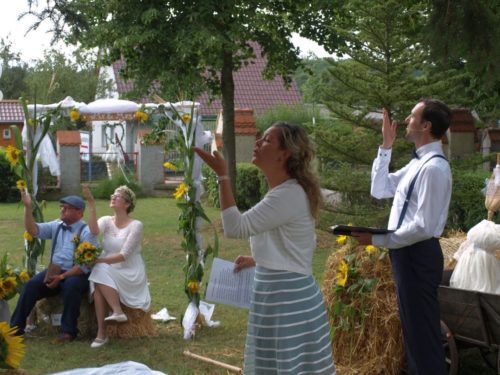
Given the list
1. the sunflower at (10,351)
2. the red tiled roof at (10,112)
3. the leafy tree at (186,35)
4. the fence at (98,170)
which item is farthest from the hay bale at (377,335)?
the red tiled roof at (10,112)

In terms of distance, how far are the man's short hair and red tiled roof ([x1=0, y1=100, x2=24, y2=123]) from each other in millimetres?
39918

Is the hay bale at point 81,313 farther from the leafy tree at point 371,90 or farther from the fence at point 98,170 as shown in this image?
A: the fence at point 98,170

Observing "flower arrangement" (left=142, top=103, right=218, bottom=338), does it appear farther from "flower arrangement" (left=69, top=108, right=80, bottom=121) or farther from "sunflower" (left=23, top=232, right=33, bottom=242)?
"sunflower" (left=23, top=232, right=33, bottom=242)

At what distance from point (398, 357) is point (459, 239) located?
1.65 meters

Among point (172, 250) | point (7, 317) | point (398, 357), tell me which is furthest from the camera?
point (172, 250)

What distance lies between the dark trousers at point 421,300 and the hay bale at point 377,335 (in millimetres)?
786

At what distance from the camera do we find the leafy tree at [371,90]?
9828 millimetres

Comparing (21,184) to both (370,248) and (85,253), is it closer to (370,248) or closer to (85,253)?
(85,253)

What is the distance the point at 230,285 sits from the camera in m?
3.89

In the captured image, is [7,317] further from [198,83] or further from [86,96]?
[86,96]

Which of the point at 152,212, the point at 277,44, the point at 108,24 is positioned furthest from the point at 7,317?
the point at 152,212

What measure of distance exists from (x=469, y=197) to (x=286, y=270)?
7497 millimetres

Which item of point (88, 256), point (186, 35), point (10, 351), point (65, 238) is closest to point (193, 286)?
point (88, 256)

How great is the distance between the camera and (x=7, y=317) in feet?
18.1
